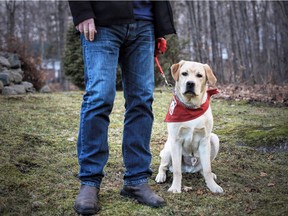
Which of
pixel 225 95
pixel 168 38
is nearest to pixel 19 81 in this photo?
pixel 168 38

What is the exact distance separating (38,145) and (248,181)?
248 centimetres

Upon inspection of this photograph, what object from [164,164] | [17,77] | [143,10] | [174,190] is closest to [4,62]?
[17,77]

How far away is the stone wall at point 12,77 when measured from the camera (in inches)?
344

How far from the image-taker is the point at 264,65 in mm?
17656

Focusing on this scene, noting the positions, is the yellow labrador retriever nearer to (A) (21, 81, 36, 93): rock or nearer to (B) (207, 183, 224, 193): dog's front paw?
(B) (207, 183, 224, 193): dog's front paw

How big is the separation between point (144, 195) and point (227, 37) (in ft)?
78.3

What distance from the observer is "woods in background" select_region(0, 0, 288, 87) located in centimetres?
1210

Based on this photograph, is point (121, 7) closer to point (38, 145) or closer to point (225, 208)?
point (225, 208)

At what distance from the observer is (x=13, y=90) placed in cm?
872

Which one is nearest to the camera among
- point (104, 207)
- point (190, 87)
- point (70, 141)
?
point (104, 207)

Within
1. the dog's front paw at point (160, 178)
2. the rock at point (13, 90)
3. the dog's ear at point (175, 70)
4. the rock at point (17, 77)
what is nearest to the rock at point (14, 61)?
the rock at point (17, 77)

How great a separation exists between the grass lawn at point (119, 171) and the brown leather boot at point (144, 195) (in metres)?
0.06

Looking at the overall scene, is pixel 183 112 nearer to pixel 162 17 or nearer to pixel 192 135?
pixel 192 135

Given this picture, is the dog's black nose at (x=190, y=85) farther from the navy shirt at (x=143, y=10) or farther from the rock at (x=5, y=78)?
the rock at (x=5, y=78)
